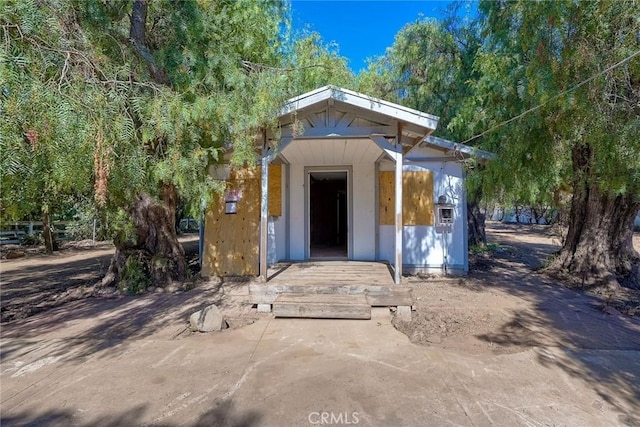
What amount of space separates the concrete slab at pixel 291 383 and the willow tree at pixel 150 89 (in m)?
1.71

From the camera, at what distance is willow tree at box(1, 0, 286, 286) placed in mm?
2498

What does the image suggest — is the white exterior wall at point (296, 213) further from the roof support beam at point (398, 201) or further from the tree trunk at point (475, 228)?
the tree trunk at point (475, 228)

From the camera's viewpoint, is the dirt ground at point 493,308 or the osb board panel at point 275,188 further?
the osb board panel at point 275,188

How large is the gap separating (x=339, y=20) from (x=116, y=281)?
8394mm

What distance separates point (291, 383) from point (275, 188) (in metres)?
5.14

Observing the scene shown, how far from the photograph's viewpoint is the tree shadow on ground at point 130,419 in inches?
103

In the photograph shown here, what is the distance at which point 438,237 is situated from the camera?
7.68 metres

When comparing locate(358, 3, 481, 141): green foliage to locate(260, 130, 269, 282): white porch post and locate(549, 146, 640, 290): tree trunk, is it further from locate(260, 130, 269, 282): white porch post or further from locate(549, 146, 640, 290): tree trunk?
locate(260, 130, 269, 282): white porch post

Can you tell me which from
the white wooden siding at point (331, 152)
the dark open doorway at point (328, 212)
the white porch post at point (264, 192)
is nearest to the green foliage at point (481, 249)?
the dark open doorway at point (328, 212)

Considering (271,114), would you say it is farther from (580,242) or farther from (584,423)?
(580,242)

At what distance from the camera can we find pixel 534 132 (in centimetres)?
634
